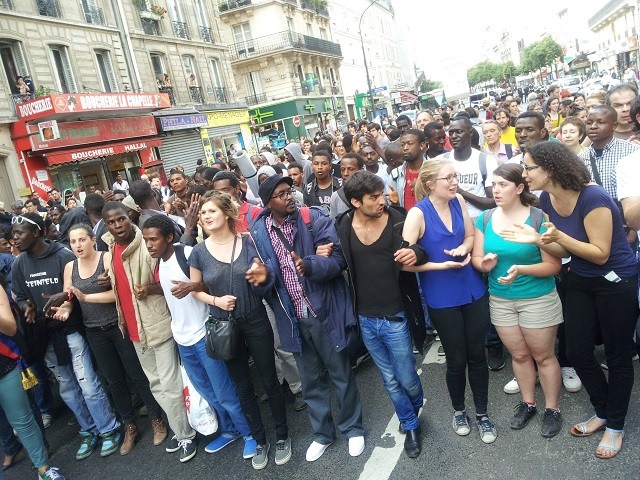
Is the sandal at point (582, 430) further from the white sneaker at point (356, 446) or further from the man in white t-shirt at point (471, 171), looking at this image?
the man in white t-shirt at point (471, 171)

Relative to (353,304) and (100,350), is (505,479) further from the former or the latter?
(100,350)

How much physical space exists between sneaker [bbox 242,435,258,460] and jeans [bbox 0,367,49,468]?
5.00 feet

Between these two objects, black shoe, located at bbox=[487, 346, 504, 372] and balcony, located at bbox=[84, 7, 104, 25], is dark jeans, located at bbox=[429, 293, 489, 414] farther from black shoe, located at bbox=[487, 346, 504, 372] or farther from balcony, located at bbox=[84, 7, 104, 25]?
balcony, located at bbox=[84, 7, 104, 25]

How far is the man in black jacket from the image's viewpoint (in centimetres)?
309

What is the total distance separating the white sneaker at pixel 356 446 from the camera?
3398mm

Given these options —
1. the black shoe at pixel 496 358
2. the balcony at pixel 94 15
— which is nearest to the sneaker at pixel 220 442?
the black shoe at pixel 496 358

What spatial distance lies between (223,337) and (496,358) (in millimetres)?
2364

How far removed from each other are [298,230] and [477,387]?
157 centimetres

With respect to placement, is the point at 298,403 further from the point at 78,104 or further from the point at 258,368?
the point at 78,104

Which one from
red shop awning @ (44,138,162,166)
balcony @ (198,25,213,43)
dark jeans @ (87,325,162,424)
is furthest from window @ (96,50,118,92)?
dark jeans @ (87,325,162,424)

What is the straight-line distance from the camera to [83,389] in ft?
13.7

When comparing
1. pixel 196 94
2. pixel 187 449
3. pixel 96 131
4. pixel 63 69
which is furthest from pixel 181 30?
pixel 187 449

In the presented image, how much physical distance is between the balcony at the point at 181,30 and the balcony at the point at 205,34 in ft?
3.57

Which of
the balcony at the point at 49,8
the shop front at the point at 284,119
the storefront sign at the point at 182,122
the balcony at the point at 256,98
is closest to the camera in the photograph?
the balcony at the point at 49,8
